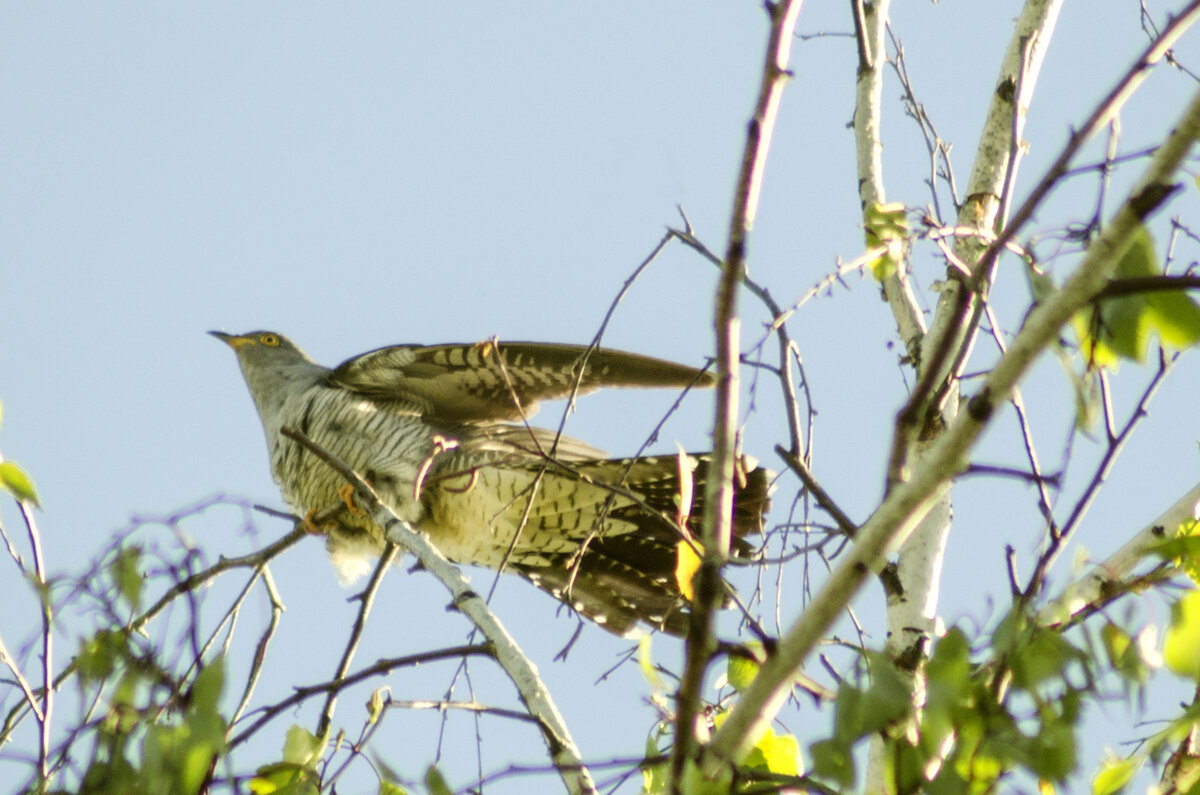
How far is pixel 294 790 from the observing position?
1.99 m

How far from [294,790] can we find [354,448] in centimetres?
282

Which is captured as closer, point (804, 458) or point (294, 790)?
point (294, 790)

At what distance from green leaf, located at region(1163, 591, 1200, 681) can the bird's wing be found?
242cm

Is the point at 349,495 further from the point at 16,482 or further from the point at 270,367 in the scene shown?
the point at 16,482

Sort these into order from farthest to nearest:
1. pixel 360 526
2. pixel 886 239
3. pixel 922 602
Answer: pixel 360 526 → pixel 922 602 → pixel 886 239

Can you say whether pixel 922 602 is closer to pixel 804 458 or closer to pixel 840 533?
pixel 804 458

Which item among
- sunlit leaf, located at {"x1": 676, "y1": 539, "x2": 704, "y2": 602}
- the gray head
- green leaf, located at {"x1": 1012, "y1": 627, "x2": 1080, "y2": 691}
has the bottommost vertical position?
green leaf, located at {"x1": 1012, "y1": 627, "x2": 1080, "y2": 691}

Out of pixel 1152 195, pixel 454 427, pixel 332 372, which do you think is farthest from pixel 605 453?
pixel 1152 195

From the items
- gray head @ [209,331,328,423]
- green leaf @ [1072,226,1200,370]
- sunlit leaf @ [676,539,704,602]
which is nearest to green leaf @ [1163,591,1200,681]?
green leaf @ [1072,226,1200,370]

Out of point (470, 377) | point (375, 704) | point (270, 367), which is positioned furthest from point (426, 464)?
point (270, 367)

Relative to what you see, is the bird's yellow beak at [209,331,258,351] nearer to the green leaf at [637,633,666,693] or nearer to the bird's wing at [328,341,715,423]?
the bird's wing at [328,341,715,423]

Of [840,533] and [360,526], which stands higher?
[360,526]

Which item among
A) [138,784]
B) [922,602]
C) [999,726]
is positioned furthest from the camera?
[922,602]

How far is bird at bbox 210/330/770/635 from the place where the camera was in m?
3.94
